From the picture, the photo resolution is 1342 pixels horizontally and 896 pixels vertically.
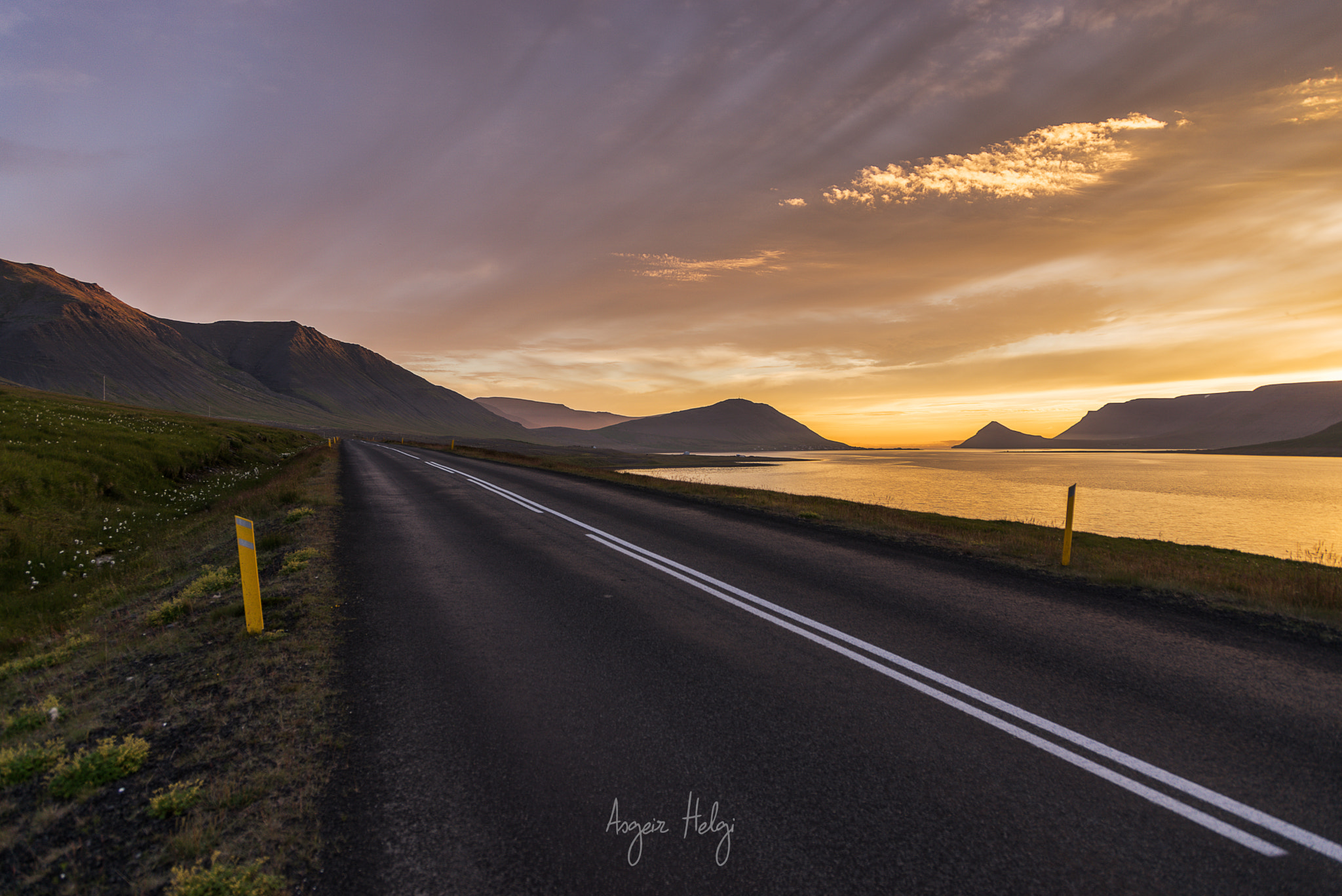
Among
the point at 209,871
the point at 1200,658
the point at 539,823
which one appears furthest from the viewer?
the point at 1200,658

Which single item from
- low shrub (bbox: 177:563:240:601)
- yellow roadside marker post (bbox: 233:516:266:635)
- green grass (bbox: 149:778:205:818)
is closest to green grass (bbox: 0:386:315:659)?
low shrub (bbox: 177:563:240:601)

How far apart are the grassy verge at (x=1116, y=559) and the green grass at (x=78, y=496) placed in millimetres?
14496

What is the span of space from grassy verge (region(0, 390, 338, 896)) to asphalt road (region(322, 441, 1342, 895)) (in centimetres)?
40

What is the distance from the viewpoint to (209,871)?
9.43 feet

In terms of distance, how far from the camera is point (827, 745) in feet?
13.1

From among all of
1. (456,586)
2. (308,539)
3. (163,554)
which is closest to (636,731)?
(456,586)

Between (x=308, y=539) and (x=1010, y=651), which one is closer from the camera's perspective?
(x=1010, y=651)

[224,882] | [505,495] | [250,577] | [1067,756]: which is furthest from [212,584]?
[505,495]

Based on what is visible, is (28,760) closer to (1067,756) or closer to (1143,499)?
(1067,756)

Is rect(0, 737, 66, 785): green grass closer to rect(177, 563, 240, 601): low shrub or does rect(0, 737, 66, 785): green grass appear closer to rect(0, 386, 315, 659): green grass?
rect(177, 563, 240, 601): low shrub

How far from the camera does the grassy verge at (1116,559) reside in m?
7.08

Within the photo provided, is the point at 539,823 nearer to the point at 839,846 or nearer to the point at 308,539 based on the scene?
the point at 839,846

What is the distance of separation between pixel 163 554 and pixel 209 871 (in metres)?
12.8

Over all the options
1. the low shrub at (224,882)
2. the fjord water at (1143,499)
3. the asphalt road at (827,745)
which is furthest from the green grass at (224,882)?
the fjord water at (1143,499)
